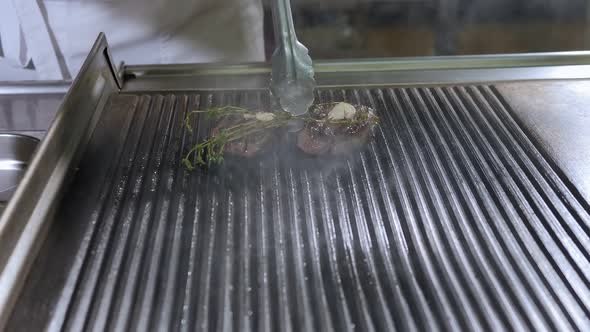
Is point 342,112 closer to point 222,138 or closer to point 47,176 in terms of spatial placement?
point 222,138

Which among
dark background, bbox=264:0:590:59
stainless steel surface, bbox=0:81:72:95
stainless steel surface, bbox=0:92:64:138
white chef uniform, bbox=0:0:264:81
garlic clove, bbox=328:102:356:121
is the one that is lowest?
garlic clove, bbox=328:102:356:121

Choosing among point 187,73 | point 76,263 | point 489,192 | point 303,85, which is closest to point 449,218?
point 489,192

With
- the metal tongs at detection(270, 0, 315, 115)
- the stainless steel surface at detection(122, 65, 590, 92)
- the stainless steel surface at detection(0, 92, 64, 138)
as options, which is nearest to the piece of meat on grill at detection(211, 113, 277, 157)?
the metal tongs at detection(270, 0, 315, 115)

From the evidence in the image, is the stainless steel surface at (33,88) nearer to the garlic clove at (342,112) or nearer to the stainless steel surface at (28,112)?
the stainless steel surface at (28,112)

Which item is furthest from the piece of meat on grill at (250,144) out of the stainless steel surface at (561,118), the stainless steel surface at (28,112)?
the stainless steel surface at (561,118)

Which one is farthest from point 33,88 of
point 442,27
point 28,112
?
point 442,27

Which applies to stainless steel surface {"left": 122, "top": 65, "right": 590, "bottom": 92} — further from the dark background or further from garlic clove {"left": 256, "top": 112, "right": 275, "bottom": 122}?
the dark background
